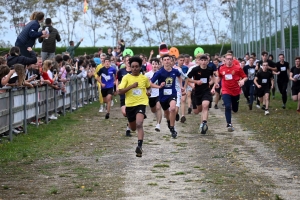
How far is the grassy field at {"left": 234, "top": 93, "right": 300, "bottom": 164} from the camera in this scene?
47.8 ft

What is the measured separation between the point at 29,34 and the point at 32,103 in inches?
68.8

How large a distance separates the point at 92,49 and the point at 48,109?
1873 inches

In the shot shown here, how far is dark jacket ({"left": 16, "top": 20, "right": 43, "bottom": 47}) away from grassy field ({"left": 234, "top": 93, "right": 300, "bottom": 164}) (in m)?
5.66

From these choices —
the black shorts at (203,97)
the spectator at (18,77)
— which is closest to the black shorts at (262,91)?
the black shorts at (203,97)

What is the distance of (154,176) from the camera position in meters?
11.1

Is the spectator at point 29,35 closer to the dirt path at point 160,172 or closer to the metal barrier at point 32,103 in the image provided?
the metal barrier at point 32,103

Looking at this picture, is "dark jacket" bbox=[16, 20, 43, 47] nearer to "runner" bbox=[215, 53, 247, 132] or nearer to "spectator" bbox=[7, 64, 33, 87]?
"spectator" bbox=[7, 64, 33, 87]

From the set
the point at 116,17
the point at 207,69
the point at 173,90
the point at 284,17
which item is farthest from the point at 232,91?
the point at 116,17

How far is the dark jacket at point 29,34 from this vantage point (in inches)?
709

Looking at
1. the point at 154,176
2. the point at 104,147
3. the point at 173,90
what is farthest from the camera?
the point at 173,90

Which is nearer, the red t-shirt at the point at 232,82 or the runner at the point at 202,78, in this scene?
the runner at the point at 202,78

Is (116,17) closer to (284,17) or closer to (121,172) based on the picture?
(284,17)

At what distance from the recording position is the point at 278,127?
1914 centimetres

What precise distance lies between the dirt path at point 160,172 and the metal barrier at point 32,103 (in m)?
1.65
